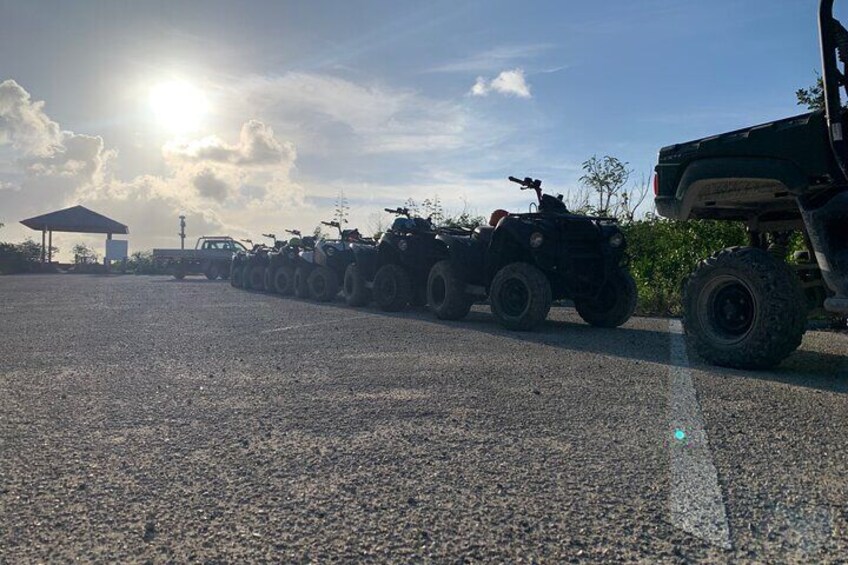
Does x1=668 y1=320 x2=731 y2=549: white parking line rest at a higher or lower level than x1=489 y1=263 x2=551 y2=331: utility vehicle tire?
lower

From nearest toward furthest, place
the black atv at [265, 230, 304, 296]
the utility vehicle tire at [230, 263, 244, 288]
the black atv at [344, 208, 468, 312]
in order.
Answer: the black atv at [344, 208, 468, 312] < the black atv at [265, 230, 304, 296] < the utility vehicle tire at [230, 263, 244, 288]

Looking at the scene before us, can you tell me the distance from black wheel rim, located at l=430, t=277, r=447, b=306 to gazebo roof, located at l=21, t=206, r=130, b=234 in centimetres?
3657

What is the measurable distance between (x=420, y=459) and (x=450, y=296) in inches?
258

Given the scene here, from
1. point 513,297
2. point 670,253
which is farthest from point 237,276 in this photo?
point 513,297

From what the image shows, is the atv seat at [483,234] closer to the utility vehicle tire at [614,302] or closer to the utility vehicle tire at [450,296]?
the utility vehicle tire at [450,296]

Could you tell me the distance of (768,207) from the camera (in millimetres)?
5504

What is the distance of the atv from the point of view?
574 inches

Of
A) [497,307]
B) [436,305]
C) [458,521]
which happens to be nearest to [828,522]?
[458,521]

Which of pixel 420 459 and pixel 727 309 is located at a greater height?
pixel 727 309

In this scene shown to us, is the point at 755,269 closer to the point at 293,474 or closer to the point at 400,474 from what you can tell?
the point at 400,474

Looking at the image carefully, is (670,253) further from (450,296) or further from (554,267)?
(450,296)

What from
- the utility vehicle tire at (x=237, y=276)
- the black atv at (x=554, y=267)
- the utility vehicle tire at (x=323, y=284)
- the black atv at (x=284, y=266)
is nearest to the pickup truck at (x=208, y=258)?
the utility vehicle tire at (x=237, y=276)

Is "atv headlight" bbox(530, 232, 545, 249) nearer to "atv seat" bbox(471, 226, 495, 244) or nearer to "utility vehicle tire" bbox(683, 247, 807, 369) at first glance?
"atv seat" bbox(471, 226, 495, 244)

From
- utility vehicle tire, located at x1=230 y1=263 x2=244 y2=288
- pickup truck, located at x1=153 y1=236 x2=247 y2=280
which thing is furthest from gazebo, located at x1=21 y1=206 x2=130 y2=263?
utility vehicle tire, located at x1=230 y1=263 x2=244 y2=288
